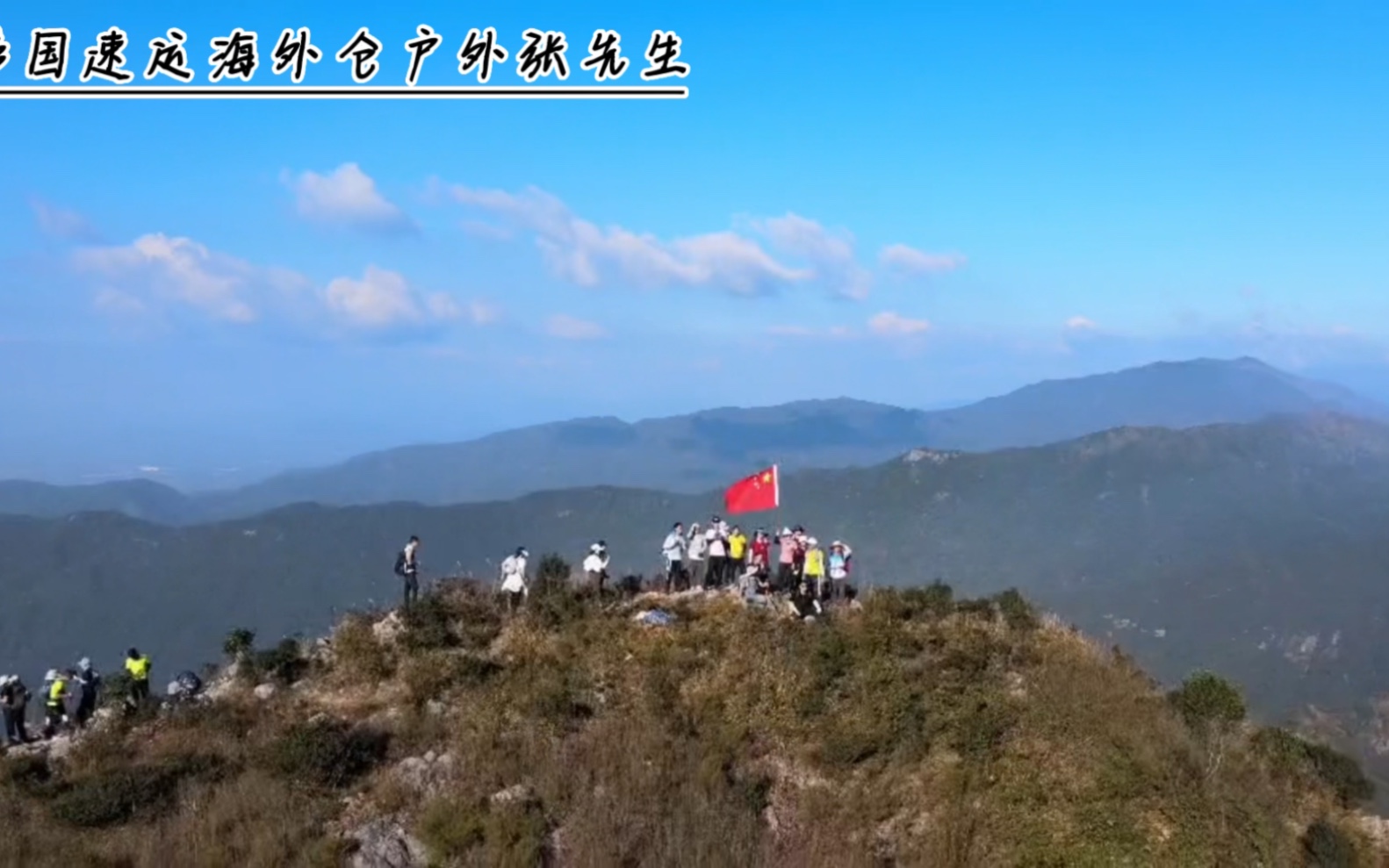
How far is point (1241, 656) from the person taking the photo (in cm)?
11181

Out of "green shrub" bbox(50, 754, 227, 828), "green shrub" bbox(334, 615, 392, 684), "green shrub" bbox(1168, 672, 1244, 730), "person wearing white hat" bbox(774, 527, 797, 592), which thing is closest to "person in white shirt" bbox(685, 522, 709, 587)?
"person wearing white hat" bbox(774, 527, 797, 592)

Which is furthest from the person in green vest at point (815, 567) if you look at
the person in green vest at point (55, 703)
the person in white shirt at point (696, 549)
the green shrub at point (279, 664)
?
the person in green vest at point (55, 703)

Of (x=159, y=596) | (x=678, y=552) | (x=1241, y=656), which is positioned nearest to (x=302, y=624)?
(x=159, y=596)

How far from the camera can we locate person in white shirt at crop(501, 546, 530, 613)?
73.8ft

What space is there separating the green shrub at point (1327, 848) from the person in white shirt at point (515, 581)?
47.8ft

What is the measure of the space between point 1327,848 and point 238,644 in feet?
64.4

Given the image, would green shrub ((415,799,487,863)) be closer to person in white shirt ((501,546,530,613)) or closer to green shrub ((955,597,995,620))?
person in white shirt ((501,546,530,613))

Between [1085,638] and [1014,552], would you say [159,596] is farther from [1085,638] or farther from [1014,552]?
[1085,638]

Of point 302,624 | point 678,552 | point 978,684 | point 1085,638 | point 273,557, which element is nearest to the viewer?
point 978,684

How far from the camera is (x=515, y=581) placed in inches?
888

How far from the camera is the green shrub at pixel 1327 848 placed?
1552 cm

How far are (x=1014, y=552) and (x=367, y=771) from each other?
182 metres

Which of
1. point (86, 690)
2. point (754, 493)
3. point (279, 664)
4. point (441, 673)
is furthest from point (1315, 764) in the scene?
point (86, 690)

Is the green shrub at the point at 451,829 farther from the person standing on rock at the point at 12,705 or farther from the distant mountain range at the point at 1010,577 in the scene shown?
the distant mountain range at the point at 1010,577
